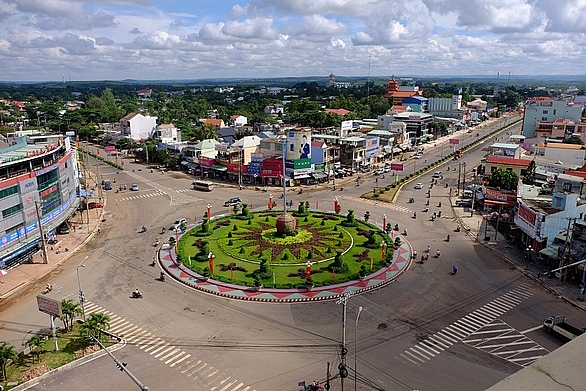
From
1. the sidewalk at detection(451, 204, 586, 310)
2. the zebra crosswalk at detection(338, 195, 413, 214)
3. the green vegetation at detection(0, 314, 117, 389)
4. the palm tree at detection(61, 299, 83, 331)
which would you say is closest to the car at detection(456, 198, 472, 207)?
the sidewalk at detection(451, 204, 586, 310)

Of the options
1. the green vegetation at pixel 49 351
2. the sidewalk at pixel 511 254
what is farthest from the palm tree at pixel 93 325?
the sidewalk at pixel 511 254

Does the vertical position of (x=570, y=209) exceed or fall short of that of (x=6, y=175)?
it falls short

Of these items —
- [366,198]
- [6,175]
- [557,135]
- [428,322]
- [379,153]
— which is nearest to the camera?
[428,322]

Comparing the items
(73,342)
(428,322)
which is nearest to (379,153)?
(428,322)

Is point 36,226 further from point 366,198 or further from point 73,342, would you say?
point 366,198

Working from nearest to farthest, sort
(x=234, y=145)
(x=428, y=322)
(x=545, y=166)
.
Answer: (x=428, y=322), (x=545, y=166), (x=234, y=145)

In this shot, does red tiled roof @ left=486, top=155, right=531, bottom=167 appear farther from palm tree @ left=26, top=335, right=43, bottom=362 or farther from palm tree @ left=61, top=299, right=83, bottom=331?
palm tree @ left=26, top=335, right=43, bottom=362
